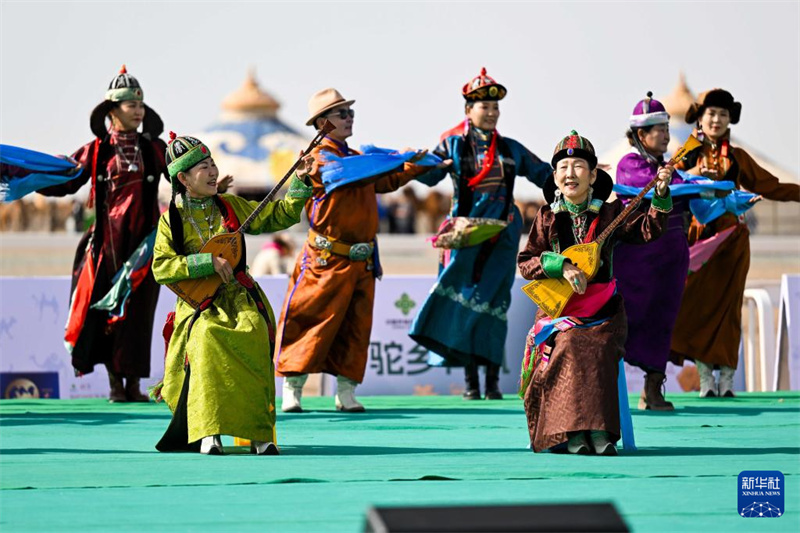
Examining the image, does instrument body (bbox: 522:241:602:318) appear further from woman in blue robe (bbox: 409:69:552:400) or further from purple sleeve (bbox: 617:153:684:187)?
woman in blue robe (bbox: 409:69:552:400)

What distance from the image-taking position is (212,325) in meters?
7.51

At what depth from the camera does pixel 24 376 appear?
11977 millimetres

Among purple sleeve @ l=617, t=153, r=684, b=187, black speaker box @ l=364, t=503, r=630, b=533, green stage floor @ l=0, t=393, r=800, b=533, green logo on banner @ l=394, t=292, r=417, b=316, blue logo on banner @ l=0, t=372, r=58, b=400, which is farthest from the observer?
green logo on banner @ l=394, t=292, r=417, b=316

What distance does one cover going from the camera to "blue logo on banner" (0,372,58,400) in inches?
470

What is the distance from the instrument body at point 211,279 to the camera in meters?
7.59

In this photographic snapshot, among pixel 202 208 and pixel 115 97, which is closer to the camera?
pixel 202 208

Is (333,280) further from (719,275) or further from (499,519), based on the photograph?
(499,519)

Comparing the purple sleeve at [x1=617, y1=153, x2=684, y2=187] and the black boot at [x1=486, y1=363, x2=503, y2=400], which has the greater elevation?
the purple sleeve at [x1=617, y1=153, x2=684, y2=187]

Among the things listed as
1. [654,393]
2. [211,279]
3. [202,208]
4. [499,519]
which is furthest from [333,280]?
[499,519]

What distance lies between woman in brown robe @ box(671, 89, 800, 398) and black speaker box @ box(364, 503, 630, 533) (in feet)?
22.7

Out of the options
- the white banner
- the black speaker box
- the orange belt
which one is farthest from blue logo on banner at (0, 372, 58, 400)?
the black speaker box

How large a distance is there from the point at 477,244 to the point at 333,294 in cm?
115

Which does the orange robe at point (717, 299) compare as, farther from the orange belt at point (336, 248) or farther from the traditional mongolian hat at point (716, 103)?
the orange belt at point (336, 248)

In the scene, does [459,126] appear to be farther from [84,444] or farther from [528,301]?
[84,444]
